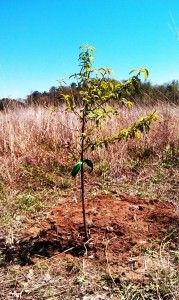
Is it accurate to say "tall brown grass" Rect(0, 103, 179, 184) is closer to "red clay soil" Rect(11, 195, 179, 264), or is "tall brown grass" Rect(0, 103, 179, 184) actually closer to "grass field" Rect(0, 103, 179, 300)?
"grass field" Rect(0, 103, 179, 300)

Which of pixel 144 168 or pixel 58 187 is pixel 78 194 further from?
pixel 144 168

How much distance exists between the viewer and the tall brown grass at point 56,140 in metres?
4.48

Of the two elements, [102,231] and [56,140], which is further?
[56,140]

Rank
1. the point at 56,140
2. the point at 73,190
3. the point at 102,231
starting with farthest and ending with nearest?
the point at 56,140 < the point at 73,190 < the point at 102,231

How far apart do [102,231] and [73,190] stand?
124 centimetres

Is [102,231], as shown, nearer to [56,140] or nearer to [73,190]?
[73,190]

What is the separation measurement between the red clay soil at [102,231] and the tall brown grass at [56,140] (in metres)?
1.20

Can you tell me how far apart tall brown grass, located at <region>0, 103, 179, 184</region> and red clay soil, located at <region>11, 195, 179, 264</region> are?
1.20 metres

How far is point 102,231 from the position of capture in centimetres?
254

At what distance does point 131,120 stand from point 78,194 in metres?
2.93

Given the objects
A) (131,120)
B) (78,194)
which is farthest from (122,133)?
(131,120)

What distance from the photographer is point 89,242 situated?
94.8 inches

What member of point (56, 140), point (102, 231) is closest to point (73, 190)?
point (102, 231)

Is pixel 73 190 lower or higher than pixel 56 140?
lower
